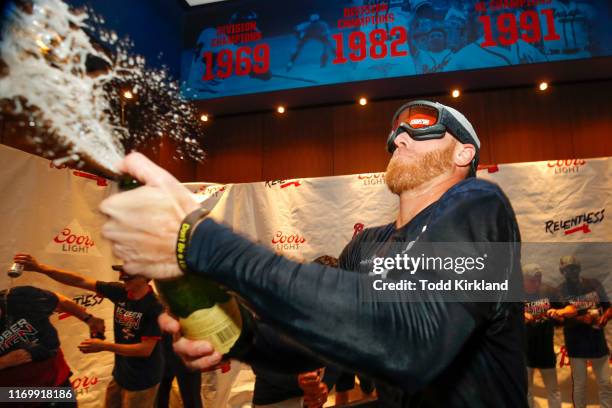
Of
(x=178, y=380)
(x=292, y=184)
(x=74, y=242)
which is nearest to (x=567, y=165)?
(x=292, y=184)

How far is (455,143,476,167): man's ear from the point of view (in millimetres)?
1560

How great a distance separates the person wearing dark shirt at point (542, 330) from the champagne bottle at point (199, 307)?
433 cm

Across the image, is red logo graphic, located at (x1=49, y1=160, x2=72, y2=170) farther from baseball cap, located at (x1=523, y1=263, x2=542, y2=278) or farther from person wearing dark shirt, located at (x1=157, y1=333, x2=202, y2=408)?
baseball cap, located at (x1=523, y1=263, x2=542, y2=278)

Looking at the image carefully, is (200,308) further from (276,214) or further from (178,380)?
(276,214)

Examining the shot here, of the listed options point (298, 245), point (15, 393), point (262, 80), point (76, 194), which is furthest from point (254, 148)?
point (15, 393)

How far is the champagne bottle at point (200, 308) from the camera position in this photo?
3.00ft

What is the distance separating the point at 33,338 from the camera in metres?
3.21

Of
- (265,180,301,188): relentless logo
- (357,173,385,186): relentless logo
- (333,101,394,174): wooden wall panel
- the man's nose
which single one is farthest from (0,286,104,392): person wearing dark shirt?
(333,101,394,174): wooden wall panel

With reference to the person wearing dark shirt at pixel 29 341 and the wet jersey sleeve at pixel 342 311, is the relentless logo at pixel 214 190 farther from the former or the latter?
the wet jersey sleeve at pixel 342 311

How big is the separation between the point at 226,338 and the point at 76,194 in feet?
13.5

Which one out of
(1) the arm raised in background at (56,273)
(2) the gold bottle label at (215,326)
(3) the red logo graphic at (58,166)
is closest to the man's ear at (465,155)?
(2) the gold bottle label at (215,326)

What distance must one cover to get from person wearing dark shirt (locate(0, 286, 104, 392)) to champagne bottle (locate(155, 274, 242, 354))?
3.14 metres

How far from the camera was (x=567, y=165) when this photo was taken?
464 centimetres

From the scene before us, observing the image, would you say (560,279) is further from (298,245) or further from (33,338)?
(33,338)
